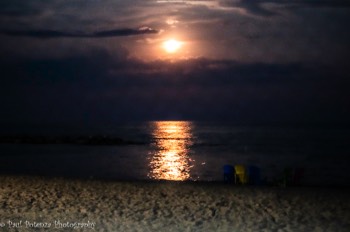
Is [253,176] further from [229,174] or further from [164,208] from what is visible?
[164,208]

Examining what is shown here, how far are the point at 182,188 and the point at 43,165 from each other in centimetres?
1672

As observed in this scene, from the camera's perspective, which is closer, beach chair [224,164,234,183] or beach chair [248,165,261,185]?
beach chair [248,165,261,185]

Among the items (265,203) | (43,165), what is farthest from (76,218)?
(43,165)

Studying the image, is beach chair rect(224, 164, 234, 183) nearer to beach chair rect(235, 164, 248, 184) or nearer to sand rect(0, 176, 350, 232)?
beach chair rect(235, 164, 248, 184)

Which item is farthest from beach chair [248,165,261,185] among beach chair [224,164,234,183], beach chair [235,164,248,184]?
beach chair [224,164,234,183]

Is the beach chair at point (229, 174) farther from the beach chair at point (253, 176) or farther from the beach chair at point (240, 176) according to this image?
the beach chair at point (253, 176)

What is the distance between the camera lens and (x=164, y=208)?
986 cm

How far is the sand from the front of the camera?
8.48 meters

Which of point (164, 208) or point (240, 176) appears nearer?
point (164, 208)

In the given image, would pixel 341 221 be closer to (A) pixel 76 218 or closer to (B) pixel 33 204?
(A) pixel 76 218

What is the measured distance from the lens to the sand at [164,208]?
848 centimetres

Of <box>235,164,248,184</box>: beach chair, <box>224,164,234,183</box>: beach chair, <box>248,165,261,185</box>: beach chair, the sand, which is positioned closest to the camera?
the sand

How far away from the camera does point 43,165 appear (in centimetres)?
2741

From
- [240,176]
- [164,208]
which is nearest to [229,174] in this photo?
[240,176]
